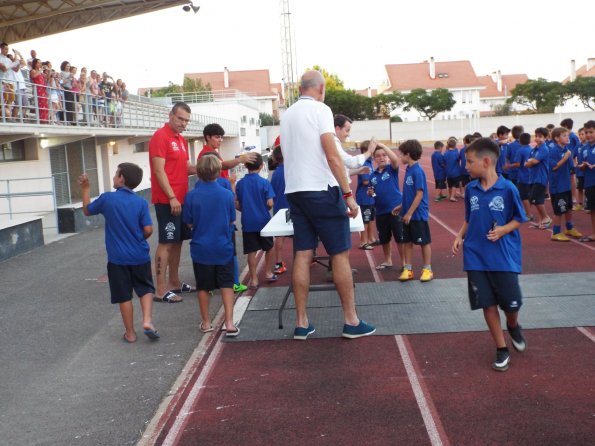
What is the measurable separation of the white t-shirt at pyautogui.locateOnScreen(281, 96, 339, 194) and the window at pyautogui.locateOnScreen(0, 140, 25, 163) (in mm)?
13479

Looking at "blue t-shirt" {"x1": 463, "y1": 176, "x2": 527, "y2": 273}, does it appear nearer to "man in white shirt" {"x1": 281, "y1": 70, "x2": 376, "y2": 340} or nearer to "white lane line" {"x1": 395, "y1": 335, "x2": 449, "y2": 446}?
"white lane line" {"x1": 395, "y1": 335, "x2": 449, "y2": 446}

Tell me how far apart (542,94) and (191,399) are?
7861cm

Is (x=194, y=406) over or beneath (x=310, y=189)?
beneath

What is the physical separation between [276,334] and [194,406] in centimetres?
171

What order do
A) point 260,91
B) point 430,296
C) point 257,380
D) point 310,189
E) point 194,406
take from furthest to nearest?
point 260,91 < point 430,296 < point 310,189 < point 257,380 < point 194,406

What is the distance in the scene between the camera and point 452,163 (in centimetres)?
1842

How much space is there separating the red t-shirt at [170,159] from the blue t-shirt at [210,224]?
1176mm

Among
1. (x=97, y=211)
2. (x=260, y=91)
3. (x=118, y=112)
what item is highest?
(x=260, y=91)

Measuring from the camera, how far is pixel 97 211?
6195mm

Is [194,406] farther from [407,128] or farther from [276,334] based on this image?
[407,128]

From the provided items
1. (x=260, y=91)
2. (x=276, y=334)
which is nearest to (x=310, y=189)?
(x=276, y=334)

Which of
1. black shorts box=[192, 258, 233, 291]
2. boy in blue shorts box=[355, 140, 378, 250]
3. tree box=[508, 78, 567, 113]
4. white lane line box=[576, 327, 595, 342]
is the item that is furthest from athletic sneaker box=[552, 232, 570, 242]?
tree box=[508, 78, 567, 113]

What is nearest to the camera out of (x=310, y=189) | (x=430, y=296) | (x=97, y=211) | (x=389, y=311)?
(x=310, y=189)

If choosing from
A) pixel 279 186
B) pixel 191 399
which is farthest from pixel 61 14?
pixel 191 399
